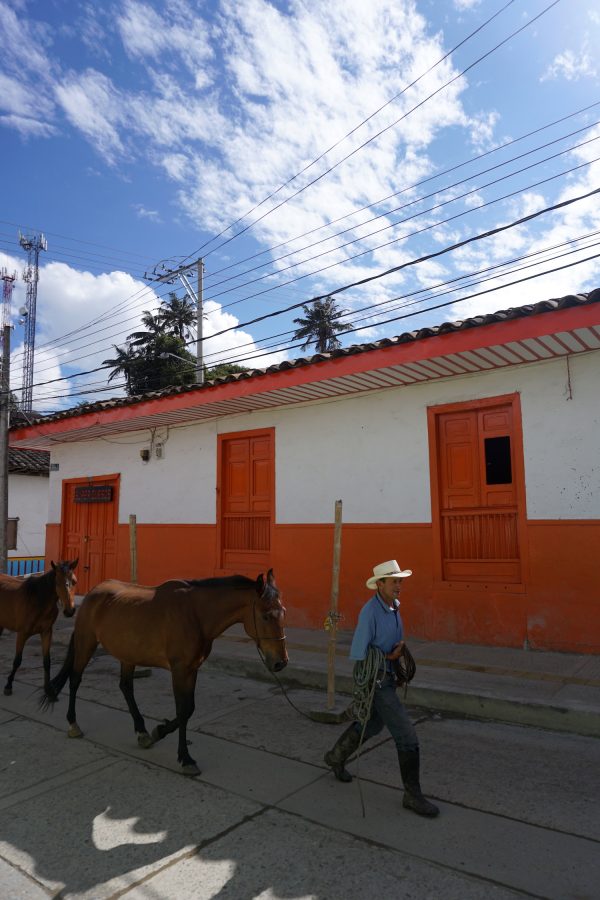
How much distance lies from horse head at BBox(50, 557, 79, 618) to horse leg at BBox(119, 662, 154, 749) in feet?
5.04

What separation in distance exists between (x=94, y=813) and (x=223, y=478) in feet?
24.8

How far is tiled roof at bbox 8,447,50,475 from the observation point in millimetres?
19750

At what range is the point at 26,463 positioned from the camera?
66.2ft

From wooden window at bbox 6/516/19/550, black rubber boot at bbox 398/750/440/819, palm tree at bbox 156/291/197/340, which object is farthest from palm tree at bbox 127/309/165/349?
black rubber boot at bbox 398/750/440/819

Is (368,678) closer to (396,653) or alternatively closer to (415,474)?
(396,653)

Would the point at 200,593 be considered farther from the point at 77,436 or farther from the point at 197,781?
the point at 77,436

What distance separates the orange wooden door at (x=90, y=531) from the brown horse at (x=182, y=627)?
8.12 meters

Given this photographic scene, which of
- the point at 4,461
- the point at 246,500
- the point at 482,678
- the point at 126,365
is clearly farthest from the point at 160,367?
the point at 482,678

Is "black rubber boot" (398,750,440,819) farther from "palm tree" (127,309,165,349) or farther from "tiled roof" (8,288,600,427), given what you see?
"palm tree" (127,309,165,349)

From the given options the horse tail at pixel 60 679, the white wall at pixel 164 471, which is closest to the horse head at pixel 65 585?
the horse tail at pixel 60 679

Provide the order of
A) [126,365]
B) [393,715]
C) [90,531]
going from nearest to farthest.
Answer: [393,715] < [90,531] < [126,365]

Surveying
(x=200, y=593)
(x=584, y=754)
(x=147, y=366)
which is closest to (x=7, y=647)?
(x=200, y=593)

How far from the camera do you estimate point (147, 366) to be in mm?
32719

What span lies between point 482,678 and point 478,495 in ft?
8.51
